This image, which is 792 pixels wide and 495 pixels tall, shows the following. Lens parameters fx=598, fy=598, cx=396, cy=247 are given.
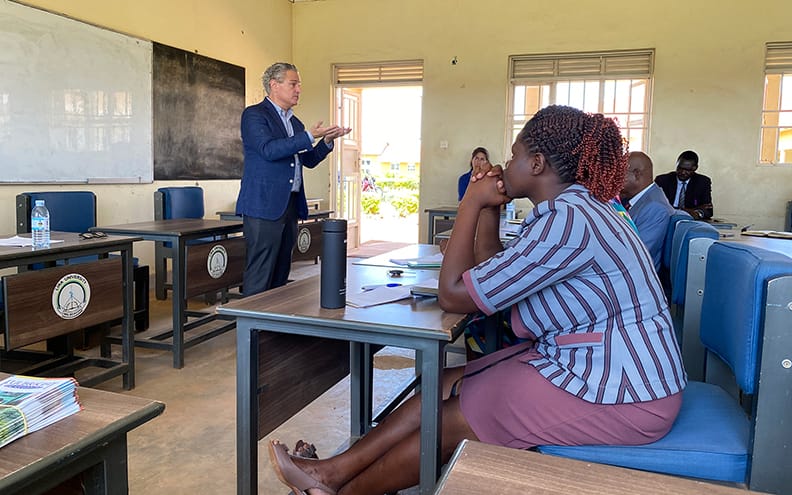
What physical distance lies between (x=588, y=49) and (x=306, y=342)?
586cm

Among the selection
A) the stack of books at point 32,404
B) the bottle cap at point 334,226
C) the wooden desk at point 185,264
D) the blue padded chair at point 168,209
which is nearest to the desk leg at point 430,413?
the bottle cap at point 334,226

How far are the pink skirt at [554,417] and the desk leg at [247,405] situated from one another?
582 millimetres

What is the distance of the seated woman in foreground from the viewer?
1.23 meters

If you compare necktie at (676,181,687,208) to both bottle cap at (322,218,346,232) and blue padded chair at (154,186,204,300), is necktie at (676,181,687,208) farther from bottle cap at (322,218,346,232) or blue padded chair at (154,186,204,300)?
bottle cap at (322,218,346,232)

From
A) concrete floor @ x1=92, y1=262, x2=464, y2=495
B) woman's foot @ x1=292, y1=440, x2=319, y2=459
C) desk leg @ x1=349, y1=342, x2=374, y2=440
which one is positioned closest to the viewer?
woman's foot @ x1=292, y1=440, x2=319, y2=459

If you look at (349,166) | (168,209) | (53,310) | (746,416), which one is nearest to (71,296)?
(53,310)

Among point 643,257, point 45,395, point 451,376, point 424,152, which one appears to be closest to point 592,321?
point 643,257

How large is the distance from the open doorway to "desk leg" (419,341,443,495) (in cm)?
648

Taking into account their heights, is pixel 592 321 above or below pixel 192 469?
above

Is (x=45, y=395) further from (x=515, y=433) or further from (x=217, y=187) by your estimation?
(x=217, y=187)

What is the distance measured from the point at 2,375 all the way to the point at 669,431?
1266 mm

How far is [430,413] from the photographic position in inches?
53.2

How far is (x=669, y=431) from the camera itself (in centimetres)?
126

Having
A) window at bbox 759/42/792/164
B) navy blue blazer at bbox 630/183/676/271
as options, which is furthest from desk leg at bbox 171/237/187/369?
window at bbox 759/42/792/164
